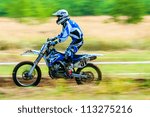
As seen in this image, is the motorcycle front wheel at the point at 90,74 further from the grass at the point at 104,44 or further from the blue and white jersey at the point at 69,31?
the grass at the point at 104,44

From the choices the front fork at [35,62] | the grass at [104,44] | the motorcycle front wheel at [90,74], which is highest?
the grass at [104,44]

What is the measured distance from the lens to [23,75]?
22.8 feet

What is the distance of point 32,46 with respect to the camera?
923 centimetres

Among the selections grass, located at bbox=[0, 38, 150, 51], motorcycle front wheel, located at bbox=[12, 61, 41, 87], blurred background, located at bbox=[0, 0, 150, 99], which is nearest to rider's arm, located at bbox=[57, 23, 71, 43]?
blurred background, located at bbox=[0, 0, 150, 99]

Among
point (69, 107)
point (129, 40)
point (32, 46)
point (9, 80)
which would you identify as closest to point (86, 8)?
point (129, 40)

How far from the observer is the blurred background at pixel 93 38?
23.6 ft

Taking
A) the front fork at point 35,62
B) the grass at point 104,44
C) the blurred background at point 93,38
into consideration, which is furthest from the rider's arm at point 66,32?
the grass at point 104,44

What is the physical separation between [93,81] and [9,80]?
1.49 m

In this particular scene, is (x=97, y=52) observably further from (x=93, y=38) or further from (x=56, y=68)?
(x=56, y=68)

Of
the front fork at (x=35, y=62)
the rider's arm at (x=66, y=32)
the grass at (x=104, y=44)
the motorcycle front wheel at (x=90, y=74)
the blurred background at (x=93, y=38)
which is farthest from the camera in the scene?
the grass at (x=104, y=44)

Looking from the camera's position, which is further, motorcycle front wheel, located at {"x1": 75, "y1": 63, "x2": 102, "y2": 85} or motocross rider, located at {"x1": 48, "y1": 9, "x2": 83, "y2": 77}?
motorcycle front wheel, located at {"x1": 75, "y1": 63, "x2": 102, "y2": 85}

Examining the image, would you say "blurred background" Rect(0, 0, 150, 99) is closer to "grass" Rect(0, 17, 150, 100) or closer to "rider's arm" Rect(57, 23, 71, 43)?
"grass" Rect(0, 17, 150, 100)

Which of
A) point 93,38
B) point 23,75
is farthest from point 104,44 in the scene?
point 23,75

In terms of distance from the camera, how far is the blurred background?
23.6 feet
